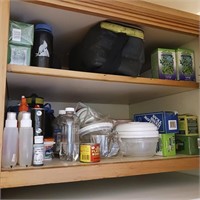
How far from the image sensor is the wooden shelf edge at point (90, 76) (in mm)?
672

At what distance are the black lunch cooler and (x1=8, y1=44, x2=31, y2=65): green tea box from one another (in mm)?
218

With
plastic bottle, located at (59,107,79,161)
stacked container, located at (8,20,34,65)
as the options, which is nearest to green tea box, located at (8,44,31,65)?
stacked container, located at (8,20,34,65)

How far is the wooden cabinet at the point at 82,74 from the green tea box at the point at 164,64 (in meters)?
0.06

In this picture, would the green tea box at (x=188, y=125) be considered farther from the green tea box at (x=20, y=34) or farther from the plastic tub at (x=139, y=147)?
the green tea box at (x=20, y=34)

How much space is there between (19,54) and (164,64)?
2.02 feet

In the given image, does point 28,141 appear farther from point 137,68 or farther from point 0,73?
point 137,68

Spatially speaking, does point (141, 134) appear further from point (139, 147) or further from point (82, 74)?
point (82, 74)

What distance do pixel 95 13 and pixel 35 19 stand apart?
227mm

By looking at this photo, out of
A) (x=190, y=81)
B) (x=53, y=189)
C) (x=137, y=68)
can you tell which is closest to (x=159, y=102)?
(x=190, y=81)

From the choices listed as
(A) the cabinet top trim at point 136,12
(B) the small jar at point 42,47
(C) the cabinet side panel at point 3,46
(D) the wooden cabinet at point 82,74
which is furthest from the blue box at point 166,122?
(C) the cabinet side panel at point 3,46

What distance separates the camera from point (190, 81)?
98 centimetres

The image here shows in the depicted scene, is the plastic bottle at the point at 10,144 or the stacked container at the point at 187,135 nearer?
the plastic bottle at the point at 10,144

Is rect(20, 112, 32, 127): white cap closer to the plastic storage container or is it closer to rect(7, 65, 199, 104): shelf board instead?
rect(7, 65, 199, 104): shelf board

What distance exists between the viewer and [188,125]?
3.22ft
